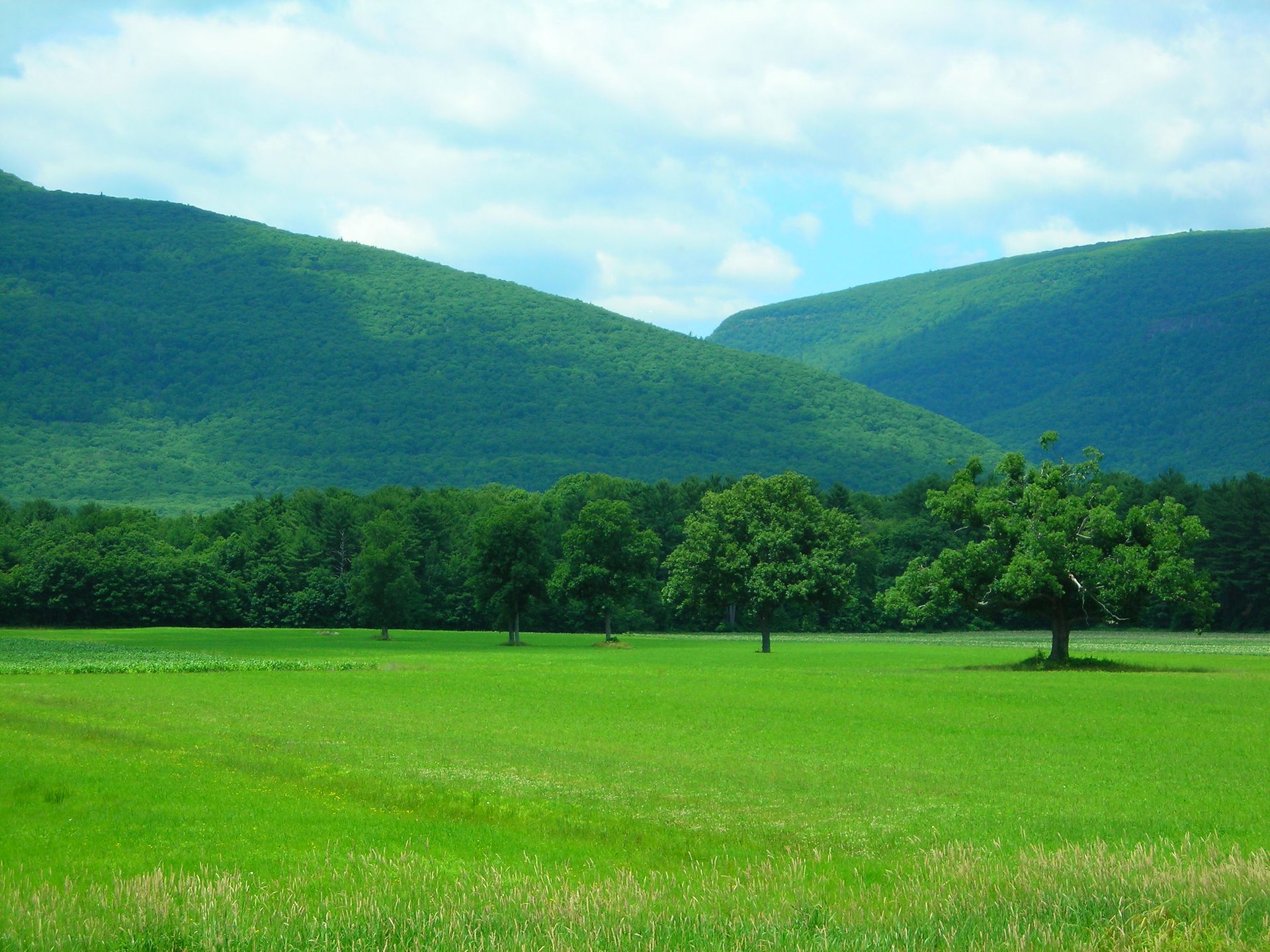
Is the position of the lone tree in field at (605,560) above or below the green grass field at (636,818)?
above

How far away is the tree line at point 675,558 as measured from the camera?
51.9m

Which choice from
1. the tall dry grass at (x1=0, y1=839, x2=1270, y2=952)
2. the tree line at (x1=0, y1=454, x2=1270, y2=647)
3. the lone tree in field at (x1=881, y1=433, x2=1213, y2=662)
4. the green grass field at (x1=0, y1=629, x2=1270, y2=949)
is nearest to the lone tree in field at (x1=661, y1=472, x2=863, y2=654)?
the tree line at (x1=0, y1=454, x2=1270, y2=647)

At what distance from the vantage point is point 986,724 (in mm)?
31141

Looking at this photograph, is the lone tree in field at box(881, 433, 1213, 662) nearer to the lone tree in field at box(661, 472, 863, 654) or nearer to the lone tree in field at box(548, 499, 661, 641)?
the lone tree in field at box(661, 472, 863, 654)

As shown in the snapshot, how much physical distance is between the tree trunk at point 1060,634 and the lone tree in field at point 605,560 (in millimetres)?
36959

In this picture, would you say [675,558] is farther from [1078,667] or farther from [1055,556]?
[1055,556]

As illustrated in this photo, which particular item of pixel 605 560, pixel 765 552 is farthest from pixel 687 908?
pixel 605 560

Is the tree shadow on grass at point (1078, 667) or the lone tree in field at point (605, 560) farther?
the lone tree in field at point (605, 560)

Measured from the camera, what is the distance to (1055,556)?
50.3m

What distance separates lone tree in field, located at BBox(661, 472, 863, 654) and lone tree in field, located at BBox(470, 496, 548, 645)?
1138cm

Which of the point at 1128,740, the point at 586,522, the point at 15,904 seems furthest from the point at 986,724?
the point at 586,522

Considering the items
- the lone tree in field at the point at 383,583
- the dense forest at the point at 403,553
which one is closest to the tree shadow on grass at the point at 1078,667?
the dense forest at the point at 403,553

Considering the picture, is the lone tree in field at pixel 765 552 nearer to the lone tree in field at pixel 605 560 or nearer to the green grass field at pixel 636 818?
the lone tree in field at pixel 605 560

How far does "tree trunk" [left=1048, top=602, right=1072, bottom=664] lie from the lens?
173 ft
